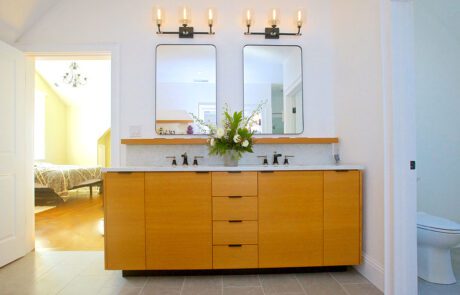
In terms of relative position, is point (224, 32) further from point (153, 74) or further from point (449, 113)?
point (449, 113)

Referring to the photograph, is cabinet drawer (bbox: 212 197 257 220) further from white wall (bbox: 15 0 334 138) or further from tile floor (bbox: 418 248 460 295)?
tile floor (bbox: 418 248 460 295)

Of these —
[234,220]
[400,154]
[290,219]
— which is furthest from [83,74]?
[400,154]

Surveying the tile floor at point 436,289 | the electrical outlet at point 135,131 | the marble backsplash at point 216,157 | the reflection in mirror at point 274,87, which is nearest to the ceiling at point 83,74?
the electrical outlet at point 135,131

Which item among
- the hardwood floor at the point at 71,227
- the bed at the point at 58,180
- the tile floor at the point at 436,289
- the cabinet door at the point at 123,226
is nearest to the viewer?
the tile floor at the point at 436,289

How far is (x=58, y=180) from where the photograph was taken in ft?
14.6

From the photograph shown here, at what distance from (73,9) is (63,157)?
5.10m

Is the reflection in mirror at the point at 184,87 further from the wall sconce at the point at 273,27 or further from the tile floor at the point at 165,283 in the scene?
the tile floor at the point at 165,283

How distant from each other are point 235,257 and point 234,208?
1.26 feet

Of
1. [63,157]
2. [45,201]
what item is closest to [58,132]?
[63,157]

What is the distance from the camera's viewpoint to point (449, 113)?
8.52 ft

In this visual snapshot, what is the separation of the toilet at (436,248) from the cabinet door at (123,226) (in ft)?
7.15

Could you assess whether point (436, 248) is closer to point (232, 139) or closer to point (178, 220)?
point (232, 139)

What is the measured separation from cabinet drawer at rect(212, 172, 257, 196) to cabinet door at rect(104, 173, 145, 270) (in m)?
0.60

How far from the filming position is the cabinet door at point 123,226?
196 cm
